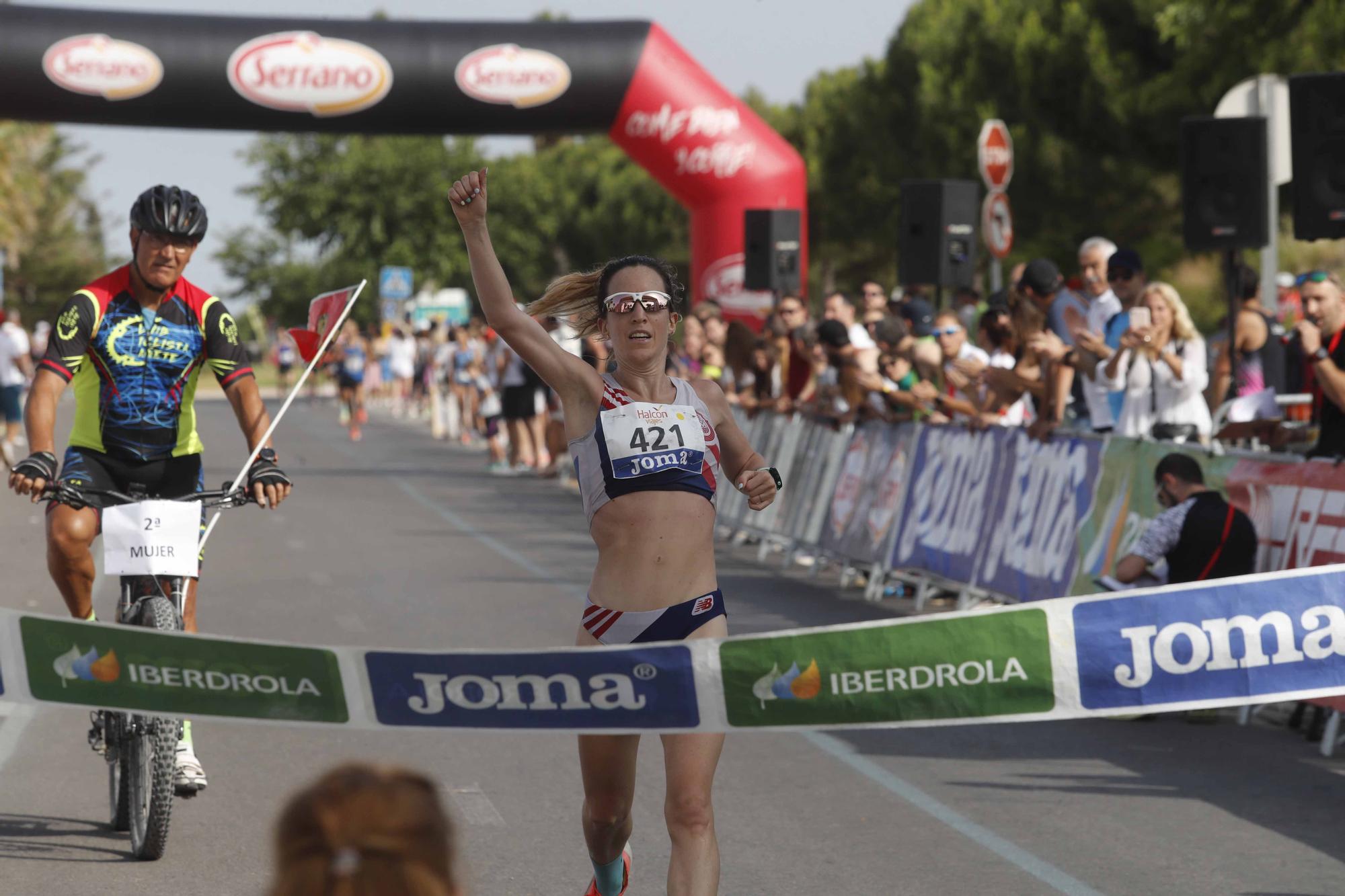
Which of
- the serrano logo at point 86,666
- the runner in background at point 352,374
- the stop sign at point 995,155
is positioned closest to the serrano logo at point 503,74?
the stop sign at point 995,155

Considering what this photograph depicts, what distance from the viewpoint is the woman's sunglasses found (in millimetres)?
5023

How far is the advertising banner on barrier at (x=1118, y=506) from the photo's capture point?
1026cm

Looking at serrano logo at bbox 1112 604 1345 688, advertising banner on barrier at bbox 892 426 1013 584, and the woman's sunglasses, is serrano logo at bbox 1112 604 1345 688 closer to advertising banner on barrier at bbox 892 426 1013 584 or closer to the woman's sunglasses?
the woman's sunglasses

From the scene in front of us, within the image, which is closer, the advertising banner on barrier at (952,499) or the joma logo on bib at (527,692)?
the joma logo on bib at (527,692)

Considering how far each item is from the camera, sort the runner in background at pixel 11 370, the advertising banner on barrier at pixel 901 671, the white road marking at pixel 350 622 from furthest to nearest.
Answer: the runner in background at pixel 11 370 < the white road marking at pixel 350 622 < the advertising banner on barrier at pixel 901 671

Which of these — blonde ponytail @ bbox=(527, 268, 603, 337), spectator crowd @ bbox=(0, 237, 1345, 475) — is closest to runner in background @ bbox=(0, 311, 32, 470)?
spectator crowd @ bbox=(0, 237, 1345, 475)

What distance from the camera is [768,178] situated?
2616cm

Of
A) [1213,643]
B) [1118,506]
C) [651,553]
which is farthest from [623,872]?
[1118,506]

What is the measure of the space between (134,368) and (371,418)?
42.7 metres

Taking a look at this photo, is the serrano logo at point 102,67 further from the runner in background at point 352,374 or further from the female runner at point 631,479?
the female runner at point 631,479

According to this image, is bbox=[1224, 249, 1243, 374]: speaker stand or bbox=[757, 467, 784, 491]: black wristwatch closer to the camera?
bbox=[757, 467, 784, 491]: black wristwatch

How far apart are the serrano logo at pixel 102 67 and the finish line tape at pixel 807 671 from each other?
69.4ft

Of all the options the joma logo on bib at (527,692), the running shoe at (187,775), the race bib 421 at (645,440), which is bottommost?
the running shoe at (187,775)

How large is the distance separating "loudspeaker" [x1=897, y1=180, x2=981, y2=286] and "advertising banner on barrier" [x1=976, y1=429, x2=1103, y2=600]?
5.60 m
